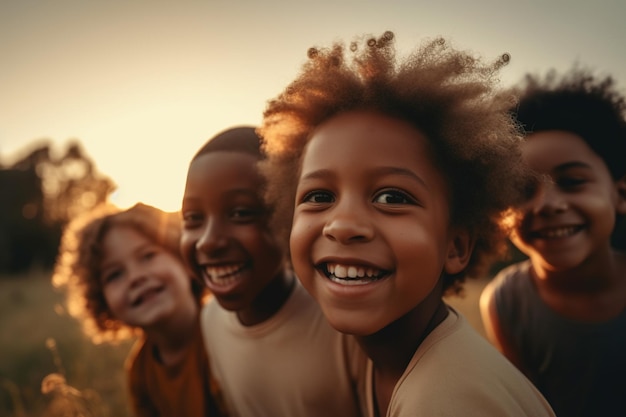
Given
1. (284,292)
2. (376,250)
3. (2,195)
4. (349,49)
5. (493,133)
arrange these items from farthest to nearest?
1. (2,195)
2. (284,292)
3. (349,49)
4. (493,133)
5. (376,250)

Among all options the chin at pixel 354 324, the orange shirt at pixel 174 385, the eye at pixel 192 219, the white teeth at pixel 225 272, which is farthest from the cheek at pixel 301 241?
the orange shirt at pixel 174 385

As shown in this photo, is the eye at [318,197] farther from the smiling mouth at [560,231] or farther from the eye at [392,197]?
the smiling mouth at [560,231]

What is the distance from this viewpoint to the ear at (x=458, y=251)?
1.93 meters

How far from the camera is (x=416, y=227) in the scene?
170 centimetres

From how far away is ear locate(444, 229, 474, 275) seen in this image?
1929 millimetres

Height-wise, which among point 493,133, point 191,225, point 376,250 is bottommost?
point 376,250

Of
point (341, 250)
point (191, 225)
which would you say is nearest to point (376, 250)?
point (341, 250)

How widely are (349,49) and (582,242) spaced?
149 cm

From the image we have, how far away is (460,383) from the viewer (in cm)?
155

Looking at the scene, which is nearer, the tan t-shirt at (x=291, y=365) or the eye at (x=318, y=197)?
the eye at (x=318, y=197)

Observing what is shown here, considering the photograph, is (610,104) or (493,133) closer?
(493,133)

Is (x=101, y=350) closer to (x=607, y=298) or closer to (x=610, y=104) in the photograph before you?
(x=607, y=298)

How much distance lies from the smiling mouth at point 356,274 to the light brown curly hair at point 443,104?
0.42 metres

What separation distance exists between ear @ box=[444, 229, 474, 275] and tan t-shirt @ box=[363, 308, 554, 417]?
0.68 ft
